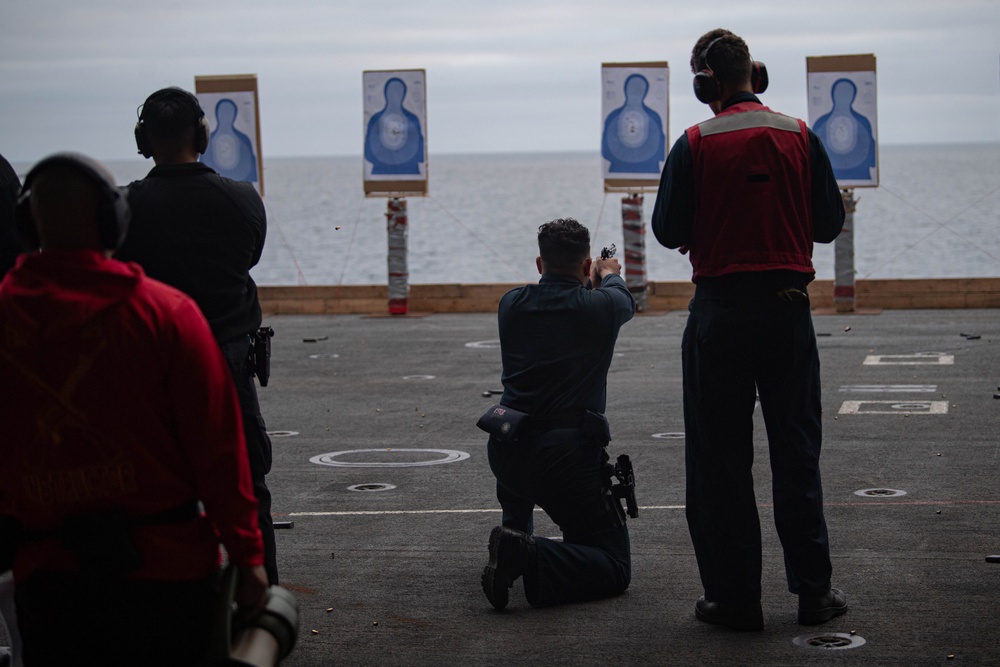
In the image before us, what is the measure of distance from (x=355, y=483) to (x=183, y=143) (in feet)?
12.4

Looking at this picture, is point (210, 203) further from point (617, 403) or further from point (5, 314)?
point (617, 403)

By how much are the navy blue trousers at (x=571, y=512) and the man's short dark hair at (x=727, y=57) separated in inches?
59.3

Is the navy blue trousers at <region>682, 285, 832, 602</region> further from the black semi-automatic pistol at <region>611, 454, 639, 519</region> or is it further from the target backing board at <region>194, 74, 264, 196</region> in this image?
the target backing board at <region>194, 74, 264, 196</region>

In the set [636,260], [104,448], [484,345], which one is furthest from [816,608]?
[636,260]

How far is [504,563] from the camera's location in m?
5.10

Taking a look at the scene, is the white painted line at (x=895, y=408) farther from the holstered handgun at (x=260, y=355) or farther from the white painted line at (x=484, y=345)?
the holstered handgun at (x=260, y=355)

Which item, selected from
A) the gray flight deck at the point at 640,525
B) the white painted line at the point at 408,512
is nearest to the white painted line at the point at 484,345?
the gray flight deck at the point at 640,525

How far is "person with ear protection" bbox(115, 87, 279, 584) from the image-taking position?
14.6 ft

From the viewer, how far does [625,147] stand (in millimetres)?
20688

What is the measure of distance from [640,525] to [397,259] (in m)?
13.8

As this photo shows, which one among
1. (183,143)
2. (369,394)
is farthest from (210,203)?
(369,394)

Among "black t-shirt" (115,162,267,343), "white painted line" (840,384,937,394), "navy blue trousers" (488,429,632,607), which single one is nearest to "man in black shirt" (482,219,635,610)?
"navy blue trousers" (488,429,632,607)

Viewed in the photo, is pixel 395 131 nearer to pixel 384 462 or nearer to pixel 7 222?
pixel 384 462

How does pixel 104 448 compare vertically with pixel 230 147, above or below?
below
